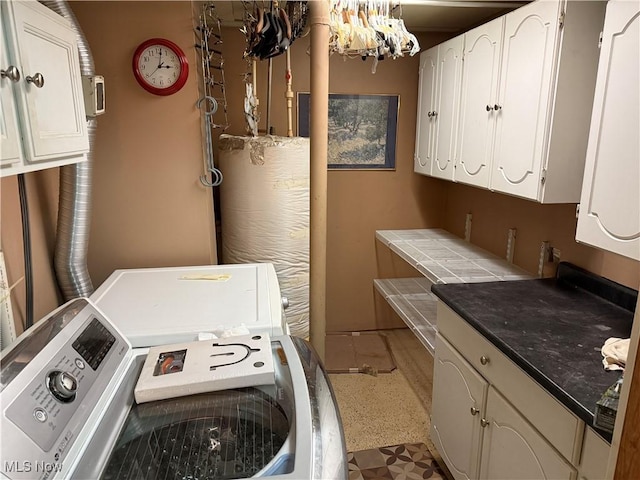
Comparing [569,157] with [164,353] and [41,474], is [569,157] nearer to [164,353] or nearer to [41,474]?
[164,353]

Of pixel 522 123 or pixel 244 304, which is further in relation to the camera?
pixel 522 123

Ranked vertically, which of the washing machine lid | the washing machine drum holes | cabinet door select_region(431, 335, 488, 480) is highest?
the washing machine lid

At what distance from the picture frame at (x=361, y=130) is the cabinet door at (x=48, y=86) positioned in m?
1.97

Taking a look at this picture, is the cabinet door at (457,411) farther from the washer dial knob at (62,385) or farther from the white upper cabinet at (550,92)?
the washer dial knob at (62,385)

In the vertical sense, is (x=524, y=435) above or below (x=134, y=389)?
below

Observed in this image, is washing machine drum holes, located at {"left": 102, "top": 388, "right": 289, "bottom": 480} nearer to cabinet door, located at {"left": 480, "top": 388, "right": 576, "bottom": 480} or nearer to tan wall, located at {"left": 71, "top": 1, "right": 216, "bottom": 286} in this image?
cabinet door, located at {"left": 480, "top": 388, "right": 576, "bottom": 480}

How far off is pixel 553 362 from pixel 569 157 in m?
0.88

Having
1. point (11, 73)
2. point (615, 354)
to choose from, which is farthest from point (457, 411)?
point (11, 73)

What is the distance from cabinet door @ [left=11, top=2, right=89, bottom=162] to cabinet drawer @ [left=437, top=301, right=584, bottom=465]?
1.50 metres

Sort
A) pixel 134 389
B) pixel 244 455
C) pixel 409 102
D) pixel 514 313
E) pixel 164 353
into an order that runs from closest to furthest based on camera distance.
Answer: pixel 244 455 → pixel 134 389 → pixel 164 353 → pixel 514 313 → pixel 409 102

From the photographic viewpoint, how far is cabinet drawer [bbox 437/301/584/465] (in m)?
1.22

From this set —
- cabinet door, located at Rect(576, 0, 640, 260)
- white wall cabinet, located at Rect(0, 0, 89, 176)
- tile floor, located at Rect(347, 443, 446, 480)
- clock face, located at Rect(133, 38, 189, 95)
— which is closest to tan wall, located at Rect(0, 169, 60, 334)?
white wall cabinet, located at Rect(0, 0, 89, 176)

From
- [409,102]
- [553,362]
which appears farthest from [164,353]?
[409,102]

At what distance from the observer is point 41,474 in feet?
2.43
